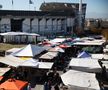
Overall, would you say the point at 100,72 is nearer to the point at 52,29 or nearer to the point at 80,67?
the point at 80,67

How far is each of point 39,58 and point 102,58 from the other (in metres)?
4.29

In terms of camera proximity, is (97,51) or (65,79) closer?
(65,79)

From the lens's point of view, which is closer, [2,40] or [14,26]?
[2,40]

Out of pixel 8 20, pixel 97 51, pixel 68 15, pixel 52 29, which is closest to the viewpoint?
pixel 97 51

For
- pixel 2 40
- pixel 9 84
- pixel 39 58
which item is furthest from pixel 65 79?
pixel 2 40

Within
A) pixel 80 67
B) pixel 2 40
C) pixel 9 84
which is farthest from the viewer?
pixel 2 40

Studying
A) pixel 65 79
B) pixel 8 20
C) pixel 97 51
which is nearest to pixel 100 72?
pixel 65 79

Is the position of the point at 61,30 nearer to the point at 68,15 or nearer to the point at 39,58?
the point at 68,15

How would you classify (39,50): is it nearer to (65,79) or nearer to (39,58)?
(39,58)

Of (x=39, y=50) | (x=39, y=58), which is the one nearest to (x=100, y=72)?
(x=39, y=58)

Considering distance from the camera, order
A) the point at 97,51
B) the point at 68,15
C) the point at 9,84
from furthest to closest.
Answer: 1. the point at 68,15
2. the point at 97,51
3. the point at 9,84

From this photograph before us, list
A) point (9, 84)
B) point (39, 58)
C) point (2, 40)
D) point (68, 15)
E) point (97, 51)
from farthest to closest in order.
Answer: point (68, 15) < point (2, 40) < point (97, 51) < point (39, 58) < point (9, 84)

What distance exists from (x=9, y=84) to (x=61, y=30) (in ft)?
143

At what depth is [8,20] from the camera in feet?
149
